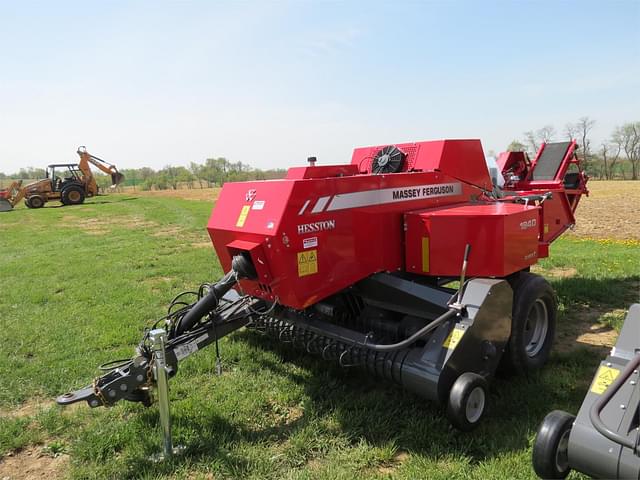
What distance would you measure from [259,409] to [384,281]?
1.41m

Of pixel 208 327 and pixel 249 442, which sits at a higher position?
pixel 208 327

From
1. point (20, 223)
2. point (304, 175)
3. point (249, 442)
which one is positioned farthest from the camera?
point (20, 223)

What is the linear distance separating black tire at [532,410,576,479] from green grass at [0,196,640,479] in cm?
39

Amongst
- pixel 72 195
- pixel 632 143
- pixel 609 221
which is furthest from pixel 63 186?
pixel 632 143

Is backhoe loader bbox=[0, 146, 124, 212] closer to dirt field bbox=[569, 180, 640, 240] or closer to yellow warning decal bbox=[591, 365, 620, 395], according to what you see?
dirt field bbox=[569, 180, 640, 240]

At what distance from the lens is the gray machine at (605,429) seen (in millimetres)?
2104

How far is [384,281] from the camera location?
4.02 meters

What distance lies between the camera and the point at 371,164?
5.02 metres

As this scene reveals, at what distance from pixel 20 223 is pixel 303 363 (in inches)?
728

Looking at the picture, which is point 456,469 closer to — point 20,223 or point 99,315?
point 99,315

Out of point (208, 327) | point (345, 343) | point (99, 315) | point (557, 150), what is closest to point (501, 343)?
point (345, 343)

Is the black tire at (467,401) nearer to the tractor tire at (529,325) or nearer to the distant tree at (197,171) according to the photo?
the tractor tire at (529,325)

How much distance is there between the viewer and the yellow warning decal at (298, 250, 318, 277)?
352 cm

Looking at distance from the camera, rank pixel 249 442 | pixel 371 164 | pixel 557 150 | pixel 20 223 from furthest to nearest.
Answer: pixel 20 223, pixel 557 150, pixel 371 164, pixel 249 442
